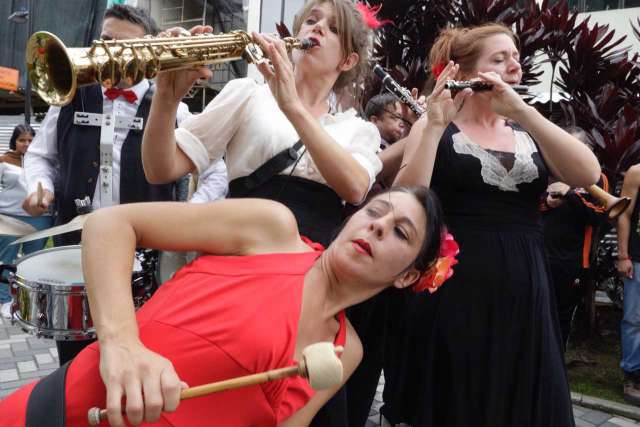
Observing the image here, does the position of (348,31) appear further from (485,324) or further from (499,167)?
(485,324)

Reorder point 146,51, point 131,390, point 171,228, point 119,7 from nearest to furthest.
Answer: point 131,390 → point 171,228 → point 146,51 → point 119,7

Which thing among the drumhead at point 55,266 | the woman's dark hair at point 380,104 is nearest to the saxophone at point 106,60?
the drumhead at point 55,266

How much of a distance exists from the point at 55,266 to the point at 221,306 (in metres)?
1.07

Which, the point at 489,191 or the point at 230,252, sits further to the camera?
the point at 489,191

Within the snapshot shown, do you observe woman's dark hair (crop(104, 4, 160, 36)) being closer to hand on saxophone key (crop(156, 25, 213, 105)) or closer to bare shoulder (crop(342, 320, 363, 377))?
hand on saxophone key (crop(156, 25, 213, 105))

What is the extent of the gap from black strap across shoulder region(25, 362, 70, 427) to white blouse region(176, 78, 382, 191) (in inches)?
35.0

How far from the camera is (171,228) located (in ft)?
4.35

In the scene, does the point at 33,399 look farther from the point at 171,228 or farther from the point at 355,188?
the point at 355,188

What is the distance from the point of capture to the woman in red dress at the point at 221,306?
1.13 m

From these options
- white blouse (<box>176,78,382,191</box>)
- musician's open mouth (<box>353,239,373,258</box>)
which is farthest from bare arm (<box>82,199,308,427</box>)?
white blouse (<box>176,78,382,191</box>)

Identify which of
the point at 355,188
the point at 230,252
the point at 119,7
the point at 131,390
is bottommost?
the point at 131,390

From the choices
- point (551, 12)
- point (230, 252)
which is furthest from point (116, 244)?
point (551, 12)

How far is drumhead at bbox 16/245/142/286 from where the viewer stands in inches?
75.2

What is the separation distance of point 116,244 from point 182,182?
7.14ft
